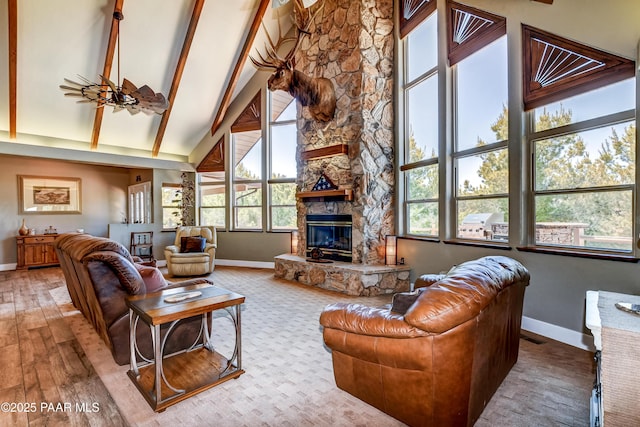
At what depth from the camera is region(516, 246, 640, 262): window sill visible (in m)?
2.78

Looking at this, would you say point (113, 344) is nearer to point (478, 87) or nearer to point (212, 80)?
point (478, 87)

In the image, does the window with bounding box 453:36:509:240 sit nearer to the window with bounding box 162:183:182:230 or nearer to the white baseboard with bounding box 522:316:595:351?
the white baseboard with bounding box 522:316:595:351

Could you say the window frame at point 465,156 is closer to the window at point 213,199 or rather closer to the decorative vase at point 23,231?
the window at point 213,199

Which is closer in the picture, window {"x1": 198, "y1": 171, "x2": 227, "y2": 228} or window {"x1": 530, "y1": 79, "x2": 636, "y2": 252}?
window {"x1": 530, "y1": 79, "x2": 636, "y2": 252}

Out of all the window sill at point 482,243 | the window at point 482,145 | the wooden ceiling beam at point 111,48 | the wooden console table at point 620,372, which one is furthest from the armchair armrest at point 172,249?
the wooden console table at point 620,372

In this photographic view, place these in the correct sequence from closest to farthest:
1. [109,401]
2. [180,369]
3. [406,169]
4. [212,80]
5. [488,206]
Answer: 1. [109,401]
2. [180,369]
3. [488,206]
4. [406,169]
5. [212,80]

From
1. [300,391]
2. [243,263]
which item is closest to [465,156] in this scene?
[300,391]

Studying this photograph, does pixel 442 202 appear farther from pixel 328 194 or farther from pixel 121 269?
pixel 121 269

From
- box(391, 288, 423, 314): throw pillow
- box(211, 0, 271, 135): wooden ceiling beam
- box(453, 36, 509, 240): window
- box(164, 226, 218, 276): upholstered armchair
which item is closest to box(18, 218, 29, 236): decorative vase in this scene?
box(164, 226, 218, 276): upholstered armchair

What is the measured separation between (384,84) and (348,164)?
1.61 metres

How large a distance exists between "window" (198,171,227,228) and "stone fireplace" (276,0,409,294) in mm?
3414

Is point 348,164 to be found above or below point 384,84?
below

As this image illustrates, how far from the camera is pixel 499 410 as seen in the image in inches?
83.7

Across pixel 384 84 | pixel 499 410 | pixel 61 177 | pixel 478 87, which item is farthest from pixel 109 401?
pixel 61 177
